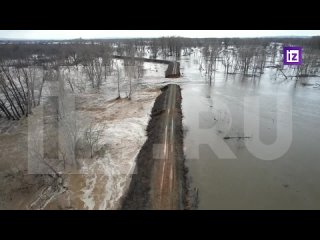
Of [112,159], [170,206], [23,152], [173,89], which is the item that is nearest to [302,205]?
[170,206]

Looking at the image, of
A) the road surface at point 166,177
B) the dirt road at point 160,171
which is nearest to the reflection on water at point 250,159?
the dirt road at point 160,171

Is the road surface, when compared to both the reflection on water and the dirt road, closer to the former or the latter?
the dirt road

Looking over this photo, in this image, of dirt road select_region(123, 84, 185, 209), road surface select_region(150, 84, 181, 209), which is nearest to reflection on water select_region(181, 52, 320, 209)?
dirt road select_region(123, 84, 185, 209)

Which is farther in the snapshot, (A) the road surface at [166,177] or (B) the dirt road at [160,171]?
(B) the dirt road at [160,171]

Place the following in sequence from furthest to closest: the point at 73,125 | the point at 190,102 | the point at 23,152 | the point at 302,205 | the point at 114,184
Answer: the point at 190,102 → the point at 23,152 → the point at 73,125 → the point at 114,184 → the point at 302,205

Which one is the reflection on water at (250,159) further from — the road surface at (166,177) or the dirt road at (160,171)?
the road surface at (166,177)
